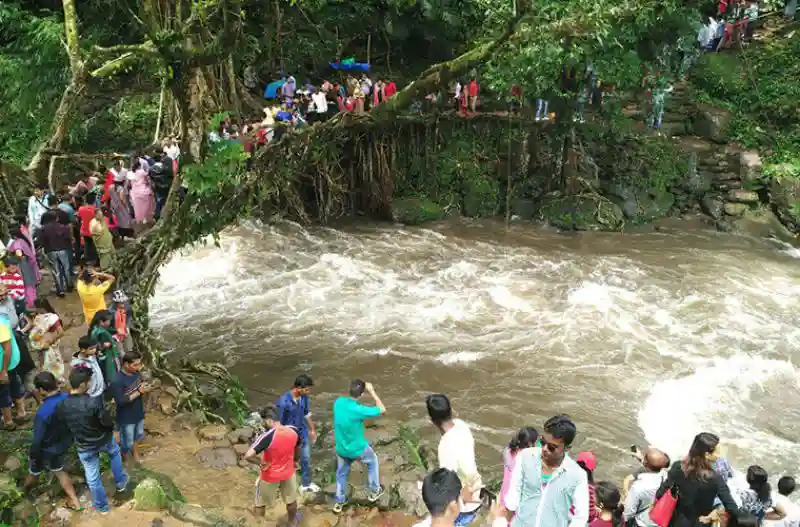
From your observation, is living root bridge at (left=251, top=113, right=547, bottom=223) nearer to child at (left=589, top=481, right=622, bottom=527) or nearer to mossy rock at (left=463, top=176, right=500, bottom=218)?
mossy rock at (left=463, top=176, right=500, bottom=218)

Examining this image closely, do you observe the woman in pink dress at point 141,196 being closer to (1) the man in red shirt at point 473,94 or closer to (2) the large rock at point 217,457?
(2) the large rock at point 217,457

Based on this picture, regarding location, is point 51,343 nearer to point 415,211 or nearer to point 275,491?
point 275,491

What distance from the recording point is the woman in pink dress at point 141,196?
11164 mm

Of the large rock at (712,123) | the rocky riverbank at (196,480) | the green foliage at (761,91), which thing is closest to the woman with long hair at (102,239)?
the rocky riverbank at (196,480)

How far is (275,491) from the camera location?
5.52 metres

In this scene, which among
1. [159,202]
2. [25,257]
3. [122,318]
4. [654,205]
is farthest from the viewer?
[654,205]

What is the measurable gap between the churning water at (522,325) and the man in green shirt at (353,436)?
2.23 meters

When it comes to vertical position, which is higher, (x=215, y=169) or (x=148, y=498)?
(x=215, y=169)

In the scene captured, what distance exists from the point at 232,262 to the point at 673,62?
12.7m

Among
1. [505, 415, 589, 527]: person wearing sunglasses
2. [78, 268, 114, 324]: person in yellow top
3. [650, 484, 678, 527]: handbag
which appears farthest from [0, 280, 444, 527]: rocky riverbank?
[505, 415, 589, 527]: person wearing sunglasses

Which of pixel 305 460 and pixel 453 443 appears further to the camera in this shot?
pixel 305 460

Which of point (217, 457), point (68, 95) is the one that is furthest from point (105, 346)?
point (68, 95)

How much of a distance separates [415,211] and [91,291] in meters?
10.1

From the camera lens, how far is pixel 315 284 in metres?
13.1
